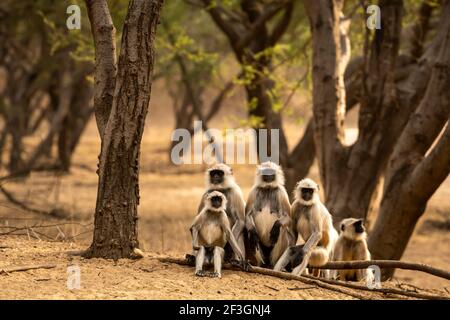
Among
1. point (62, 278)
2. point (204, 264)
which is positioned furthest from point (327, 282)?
point (62, 278)

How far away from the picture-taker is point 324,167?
8414 millimetres

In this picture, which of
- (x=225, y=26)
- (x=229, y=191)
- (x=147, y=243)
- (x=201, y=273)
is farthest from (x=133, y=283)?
(x=225, y=26)

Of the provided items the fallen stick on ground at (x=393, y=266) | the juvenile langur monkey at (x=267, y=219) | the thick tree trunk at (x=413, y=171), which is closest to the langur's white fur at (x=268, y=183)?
the juvenile langur monkey at (x=267, y=219)

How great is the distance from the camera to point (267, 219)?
5.80 metres

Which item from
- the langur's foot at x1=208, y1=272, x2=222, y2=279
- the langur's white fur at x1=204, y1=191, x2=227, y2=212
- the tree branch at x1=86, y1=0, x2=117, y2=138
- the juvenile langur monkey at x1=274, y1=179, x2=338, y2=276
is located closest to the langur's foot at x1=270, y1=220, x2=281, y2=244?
the juvenile langur monkey at x1=274, y1=179, x2=338, y2=276

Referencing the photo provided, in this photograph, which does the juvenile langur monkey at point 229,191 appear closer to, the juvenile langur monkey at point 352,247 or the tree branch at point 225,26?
the juvenile langur monkey at point 352,247

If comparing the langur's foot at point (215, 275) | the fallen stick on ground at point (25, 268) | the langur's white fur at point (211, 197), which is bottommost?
the langur's foot at point (215, 275)

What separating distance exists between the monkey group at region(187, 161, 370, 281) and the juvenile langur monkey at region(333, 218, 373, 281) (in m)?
0.56

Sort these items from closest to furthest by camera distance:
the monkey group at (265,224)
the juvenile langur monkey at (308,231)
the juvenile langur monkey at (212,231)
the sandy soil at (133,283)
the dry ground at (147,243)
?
the sandy soil at (133,283), the dry ground at (147,243), the juvenile langur monkey at (212,231), the monkey group at (265,224), the juvenile langur monkey at (308,231)

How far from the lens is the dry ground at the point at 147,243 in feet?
15.6

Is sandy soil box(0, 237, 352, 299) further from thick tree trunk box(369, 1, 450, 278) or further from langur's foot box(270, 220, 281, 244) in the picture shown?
thick tree trunk box(369, 1, 450, 278)

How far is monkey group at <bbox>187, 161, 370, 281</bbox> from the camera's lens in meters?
5.48

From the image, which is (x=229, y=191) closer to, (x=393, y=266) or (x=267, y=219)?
(x=267, y=219)
